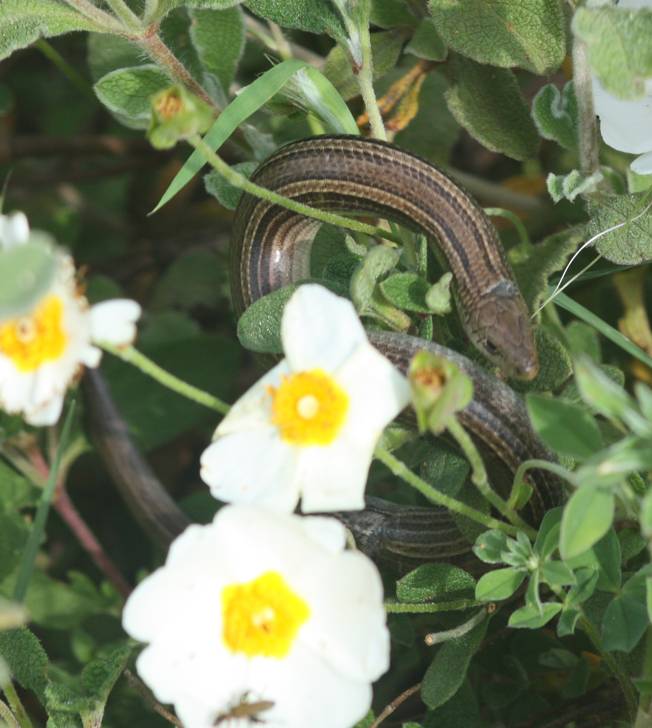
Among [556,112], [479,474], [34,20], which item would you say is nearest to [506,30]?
[556,112]

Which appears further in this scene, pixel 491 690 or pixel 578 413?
pixel 491 690

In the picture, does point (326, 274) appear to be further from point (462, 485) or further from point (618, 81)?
point (618, 81)

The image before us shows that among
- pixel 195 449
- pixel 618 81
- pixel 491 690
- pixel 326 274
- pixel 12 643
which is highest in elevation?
pixel 618 81

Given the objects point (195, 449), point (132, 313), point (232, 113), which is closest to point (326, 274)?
point (232, 113)

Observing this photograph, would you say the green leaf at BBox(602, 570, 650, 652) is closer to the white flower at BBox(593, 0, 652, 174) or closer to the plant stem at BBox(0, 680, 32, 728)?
the white flower at BBox(593, 0, 652, 174)

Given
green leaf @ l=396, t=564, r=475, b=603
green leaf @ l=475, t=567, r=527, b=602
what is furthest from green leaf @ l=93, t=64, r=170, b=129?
green leaf @ l=475, t=567, r=527, b=602

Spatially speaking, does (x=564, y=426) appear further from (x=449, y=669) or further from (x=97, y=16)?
(x=97, y=16)
